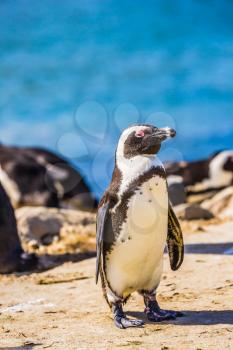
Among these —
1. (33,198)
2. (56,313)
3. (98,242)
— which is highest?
(98,242)

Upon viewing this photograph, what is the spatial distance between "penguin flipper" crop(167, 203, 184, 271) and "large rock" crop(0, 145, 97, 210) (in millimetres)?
10962

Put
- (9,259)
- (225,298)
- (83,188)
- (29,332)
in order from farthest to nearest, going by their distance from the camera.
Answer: (83,188), (9,259), (225,298), (29,332)

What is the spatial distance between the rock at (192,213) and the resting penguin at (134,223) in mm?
7563

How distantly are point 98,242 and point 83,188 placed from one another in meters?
13.0

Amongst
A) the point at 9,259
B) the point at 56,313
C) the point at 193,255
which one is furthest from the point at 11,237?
the point at 56,313

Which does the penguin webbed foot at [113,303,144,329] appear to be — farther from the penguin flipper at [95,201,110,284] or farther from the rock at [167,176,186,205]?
the rock at [167,176,186,205]

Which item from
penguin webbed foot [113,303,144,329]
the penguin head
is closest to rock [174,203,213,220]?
penguin webbed foot [113,303,144,329]

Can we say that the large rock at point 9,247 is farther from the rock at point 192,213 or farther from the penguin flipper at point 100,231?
the rock at point 192,213

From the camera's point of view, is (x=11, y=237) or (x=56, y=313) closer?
(x=56, y=313)

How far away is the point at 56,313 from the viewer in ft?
19.7

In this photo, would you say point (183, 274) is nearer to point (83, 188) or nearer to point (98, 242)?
point (98, 242)

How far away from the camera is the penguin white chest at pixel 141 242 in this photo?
520 cm

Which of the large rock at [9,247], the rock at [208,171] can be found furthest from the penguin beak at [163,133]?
the rock at [208,171]

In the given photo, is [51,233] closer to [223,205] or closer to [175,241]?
[223,205]
